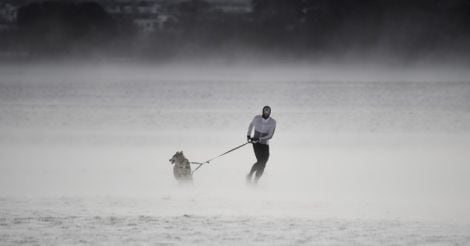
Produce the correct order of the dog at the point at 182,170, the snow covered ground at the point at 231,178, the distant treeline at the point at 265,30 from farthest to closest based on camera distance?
the distant treeline at the point at 265,30 → the dog at the point at 182,170 → the snow covered ground at the point at 231,178

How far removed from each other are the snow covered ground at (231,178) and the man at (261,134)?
15.5 inches

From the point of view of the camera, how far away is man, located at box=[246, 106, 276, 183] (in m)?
14.2

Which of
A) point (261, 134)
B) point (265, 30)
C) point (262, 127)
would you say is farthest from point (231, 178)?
point (265, 30)

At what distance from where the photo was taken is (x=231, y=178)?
15.7 m

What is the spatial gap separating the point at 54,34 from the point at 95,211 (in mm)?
88273

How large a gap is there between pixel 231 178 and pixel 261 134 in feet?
5.26

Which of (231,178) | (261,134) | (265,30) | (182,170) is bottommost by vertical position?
(182,170)

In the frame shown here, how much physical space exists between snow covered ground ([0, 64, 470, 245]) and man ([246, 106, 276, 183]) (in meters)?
0.39

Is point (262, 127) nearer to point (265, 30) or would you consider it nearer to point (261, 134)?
point (261, 134)

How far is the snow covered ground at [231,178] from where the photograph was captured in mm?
10602

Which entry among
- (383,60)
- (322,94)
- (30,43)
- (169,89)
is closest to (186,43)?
(30,43)

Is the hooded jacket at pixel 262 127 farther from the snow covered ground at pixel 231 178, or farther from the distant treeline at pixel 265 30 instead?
the distant treeline at pixel 265 30

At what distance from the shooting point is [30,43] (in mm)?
101375

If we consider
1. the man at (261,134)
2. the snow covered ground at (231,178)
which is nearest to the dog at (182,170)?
the snow covered ground at (231,178)
